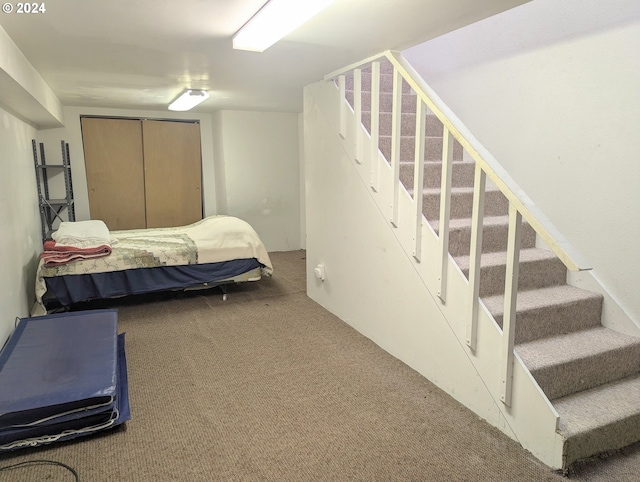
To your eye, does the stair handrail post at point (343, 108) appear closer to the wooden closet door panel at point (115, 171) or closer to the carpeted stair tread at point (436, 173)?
the carpeted stair tread at point (436, 173)

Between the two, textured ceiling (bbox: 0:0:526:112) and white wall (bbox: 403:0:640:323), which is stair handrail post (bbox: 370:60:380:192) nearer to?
textured ceiling (bbox: 0:0:526:112)

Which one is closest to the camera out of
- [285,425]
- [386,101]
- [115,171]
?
[285,425]

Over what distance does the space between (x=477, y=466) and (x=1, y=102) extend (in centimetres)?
378

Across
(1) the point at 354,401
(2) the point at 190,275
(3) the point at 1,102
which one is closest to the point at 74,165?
(3) the point at 1,102

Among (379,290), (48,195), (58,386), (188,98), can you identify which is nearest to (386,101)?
(379,290)

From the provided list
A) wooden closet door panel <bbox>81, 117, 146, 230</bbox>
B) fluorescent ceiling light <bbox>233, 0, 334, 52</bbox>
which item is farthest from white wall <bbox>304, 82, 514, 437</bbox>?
wooden closet door panel <bbox>81, 117, 146, 230</bbox>

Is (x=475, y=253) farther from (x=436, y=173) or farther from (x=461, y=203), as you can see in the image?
(x=436, y=173)

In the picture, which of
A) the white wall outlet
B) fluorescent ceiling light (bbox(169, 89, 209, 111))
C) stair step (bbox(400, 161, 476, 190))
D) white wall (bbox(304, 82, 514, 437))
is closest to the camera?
white wall (bbox(304, 82, 514, 437))

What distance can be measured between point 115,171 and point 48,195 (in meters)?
0.84

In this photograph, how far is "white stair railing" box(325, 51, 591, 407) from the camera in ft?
5.75

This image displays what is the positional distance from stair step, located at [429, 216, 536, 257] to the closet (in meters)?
4.24

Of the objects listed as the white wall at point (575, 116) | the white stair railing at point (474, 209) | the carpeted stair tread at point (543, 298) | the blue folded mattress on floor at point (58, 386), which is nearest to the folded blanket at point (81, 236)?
the blue folded mattress on floor at point (58, 386)

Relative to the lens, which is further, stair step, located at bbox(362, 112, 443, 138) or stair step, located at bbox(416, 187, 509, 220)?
stair step, located at bbox(362, 112, 443, 138)

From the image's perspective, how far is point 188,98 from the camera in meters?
4.32
